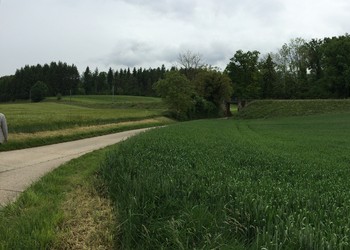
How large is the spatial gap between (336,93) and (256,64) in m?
24.1

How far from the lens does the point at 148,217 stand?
212 inches

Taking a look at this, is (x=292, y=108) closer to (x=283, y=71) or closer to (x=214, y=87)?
(x=214, y=87)

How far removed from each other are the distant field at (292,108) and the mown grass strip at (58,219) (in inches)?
2601

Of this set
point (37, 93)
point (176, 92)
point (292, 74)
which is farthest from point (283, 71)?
point (37, 93)

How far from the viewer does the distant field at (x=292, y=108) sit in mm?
68938

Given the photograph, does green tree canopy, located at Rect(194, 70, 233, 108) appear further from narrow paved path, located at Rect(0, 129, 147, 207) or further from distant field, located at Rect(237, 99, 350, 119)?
narrow paved path, located at Rect(0, 129, 147, 207)

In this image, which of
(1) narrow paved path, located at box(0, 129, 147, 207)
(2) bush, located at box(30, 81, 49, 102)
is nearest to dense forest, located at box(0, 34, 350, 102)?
(2) bush, located at box(30, 81, 49, 102)

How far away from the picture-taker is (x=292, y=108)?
73500mm

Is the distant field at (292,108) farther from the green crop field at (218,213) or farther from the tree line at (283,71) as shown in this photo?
the green crop field at (218,213)

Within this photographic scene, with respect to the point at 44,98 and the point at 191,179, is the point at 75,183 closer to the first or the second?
the point at 191,179

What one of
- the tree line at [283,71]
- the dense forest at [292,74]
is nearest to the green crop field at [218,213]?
the dense forest at [292,74]

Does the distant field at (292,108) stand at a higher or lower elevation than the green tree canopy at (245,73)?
lower

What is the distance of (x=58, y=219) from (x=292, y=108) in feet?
236

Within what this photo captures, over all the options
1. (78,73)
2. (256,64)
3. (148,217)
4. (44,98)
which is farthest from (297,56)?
(148,217)
